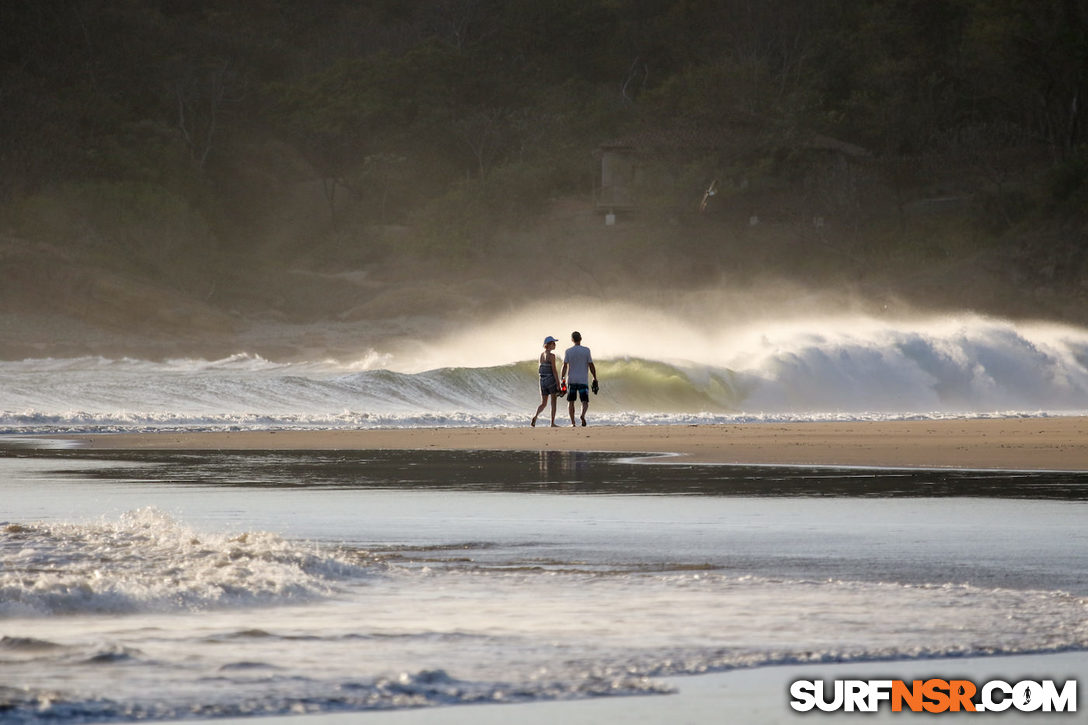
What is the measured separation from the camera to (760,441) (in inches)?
715

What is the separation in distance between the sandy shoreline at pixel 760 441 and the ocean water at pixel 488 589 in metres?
3.25

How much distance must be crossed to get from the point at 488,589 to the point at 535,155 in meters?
79.6

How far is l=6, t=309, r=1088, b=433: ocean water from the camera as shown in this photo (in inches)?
997

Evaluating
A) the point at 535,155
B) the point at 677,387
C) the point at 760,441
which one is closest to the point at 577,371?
the point at 760,441

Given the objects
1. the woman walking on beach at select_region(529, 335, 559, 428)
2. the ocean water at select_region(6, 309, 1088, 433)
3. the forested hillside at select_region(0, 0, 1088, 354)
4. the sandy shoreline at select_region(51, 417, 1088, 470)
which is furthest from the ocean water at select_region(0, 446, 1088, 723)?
the forested hillside at select_region(0, 0, 1088, 354)

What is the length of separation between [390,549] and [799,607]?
102 inches

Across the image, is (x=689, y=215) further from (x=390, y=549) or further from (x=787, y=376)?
(x=390, y=549)

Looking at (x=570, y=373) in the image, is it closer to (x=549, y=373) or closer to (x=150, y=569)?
(x=549, y=373)

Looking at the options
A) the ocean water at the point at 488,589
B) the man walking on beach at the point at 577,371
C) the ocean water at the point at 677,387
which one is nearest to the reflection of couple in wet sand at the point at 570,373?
the man walking on beach at the point at 577,371

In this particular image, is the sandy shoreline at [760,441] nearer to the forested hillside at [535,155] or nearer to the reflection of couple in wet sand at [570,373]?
the reflection of couple in wet sand at [570,373]

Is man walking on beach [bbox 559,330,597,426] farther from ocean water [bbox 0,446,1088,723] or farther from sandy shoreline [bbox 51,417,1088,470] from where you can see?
ocean water [bbox 0,446,1088,723]

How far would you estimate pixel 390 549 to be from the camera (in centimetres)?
809

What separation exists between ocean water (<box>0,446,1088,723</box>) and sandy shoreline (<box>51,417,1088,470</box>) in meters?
3.25

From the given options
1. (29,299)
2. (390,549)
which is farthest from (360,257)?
(390,549)
